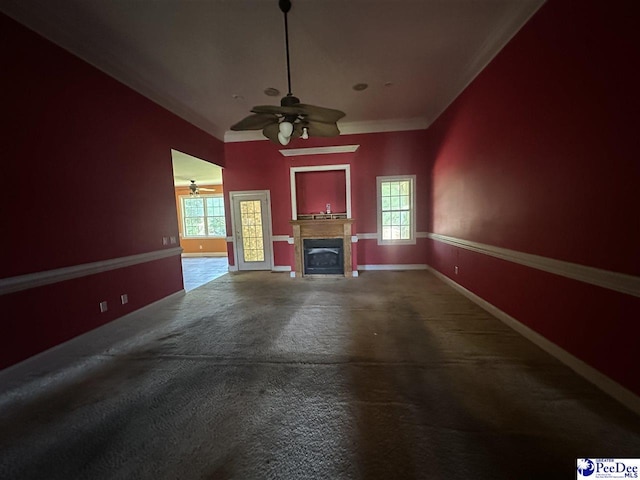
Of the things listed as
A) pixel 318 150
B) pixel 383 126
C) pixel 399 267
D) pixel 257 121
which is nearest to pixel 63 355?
pixel 257 121

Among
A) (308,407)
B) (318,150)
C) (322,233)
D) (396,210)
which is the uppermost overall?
(318,150)

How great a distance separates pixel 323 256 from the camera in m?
5.59

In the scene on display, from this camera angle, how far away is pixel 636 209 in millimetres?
1549

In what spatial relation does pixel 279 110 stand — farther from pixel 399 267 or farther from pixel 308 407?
pixel 399 267

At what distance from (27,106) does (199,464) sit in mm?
3294

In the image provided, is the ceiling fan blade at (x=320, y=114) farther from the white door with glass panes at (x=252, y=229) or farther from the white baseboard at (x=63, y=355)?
the white door with glass panes at (x=252, y=229)

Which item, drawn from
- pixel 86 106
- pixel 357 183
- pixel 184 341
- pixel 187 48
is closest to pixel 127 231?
pixel 86 106

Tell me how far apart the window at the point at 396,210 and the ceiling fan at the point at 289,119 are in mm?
3333

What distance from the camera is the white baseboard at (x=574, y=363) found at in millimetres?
1633

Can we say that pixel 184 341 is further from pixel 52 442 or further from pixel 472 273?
pixel 472 273

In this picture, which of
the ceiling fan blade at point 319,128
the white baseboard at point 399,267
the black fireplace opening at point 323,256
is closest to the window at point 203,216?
the black fireplace opening at point 323,256

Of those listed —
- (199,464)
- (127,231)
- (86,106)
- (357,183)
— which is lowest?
(199,464)

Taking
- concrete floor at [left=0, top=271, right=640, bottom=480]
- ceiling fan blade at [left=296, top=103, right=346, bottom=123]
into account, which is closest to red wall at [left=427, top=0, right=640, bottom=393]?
concrete floor at [left=0, top=271, right=640, bottom=480]

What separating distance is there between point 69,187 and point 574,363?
16.2 feet
